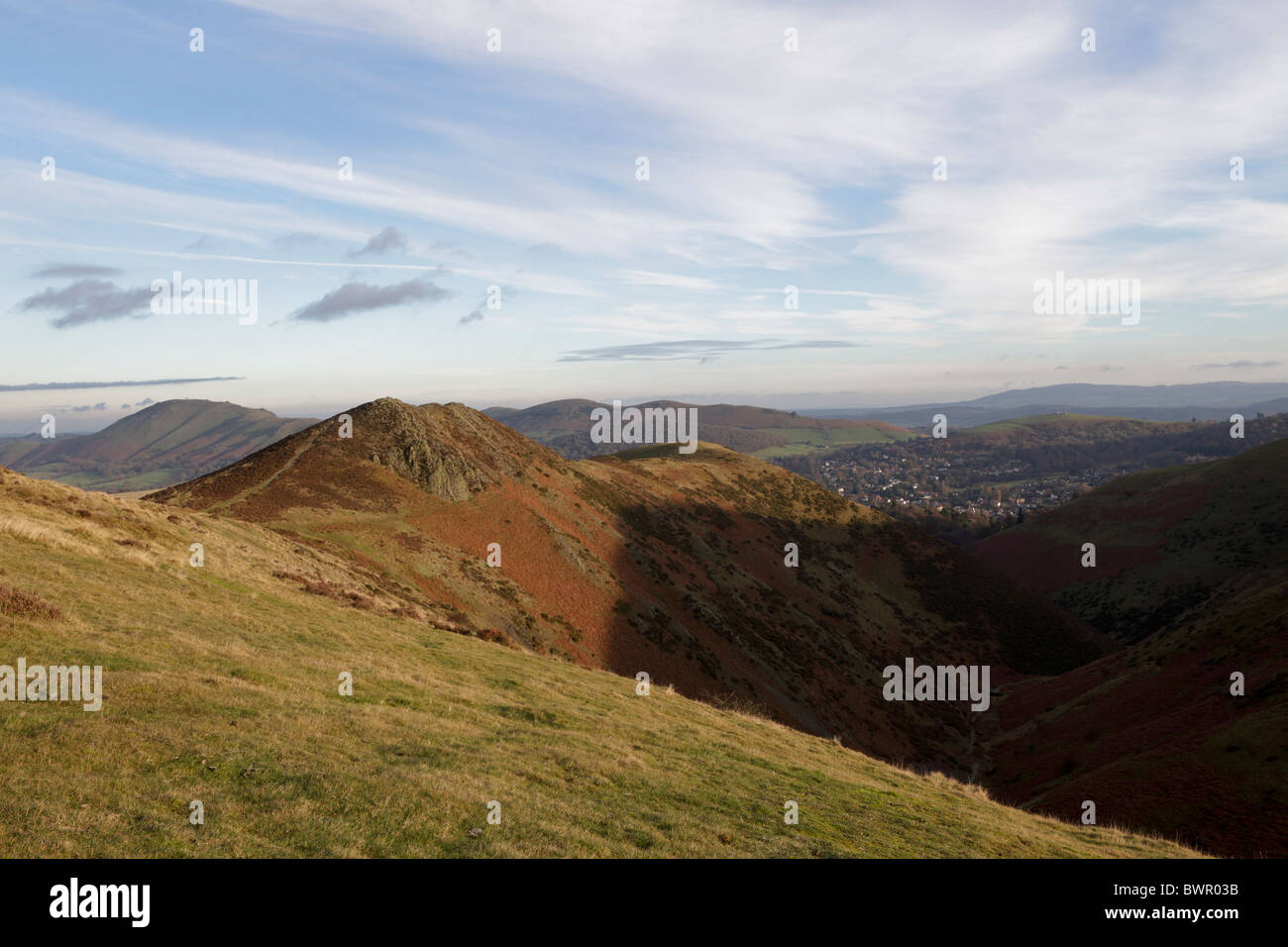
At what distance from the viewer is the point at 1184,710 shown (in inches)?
1389

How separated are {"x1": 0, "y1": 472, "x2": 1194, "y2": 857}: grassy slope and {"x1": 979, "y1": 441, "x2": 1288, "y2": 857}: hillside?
21.6ft

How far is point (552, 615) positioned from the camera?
45781 mm

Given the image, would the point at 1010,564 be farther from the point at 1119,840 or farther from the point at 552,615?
the point at 1119,840

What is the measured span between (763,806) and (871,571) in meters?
85.8

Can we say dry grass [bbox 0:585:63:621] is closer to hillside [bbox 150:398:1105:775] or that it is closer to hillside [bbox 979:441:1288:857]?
hillside [bbox 150:398:1105:775]

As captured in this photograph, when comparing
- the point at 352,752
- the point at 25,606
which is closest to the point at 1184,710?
the point at 352,752

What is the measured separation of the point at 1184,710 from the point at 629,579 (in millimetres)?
38945

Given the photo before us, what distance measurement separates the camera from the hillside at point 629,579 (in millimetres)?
44250

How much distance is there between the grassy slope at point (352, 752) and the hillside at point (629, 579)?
383 inches

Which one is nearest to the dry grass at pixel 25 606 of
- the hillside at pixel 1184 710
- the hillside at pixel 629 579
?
the hillside at pixel 629 579

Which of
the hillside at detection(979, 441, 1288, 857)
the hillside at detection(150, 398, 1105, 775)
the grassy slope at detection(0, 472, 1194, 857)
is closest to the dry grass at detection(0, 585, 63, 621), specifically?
the grassy slope at detection(0, 472, 1194, 857)

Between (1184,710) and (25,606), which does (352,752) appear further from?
(1184,710)
